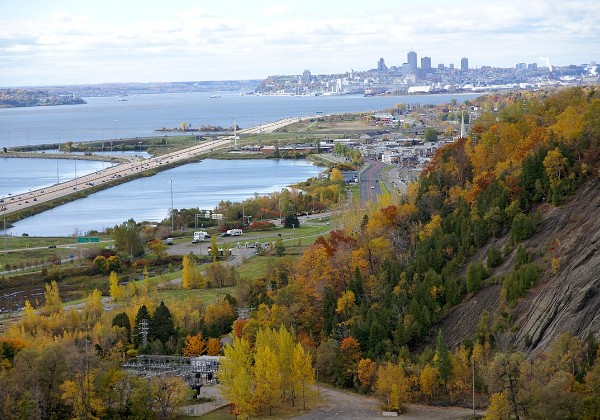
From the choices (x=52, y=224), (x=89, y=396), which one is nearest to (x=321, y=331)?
(x=89, y=396)

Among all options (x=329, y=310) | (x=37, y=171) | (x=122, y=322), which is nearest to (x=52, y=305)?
(x=122, y=322)

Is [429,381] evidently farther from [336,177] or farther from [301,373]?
[336,177]

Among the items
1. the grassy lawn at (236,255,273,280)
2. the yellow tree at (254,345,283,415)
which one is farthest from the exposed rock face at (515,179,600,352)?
the grassy lawn at (236,255,273,280)

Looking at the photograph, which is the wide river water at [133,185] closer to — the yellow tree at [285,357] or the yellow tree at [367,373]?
the yellow tree at [285,357]

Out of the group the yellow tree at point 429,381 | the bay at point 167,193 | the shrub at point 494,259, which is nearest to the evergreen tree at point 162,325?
the yellow tree at point 429,381

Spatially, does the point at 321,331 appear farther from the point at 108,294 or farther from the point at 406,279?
the point at 108,294

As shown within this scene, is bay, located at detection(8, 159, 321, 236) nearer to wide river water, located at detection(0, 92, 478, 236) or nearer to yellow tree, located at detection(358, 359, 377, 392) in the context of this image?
wide river water, located at detection(0, 92, 478, 236)
